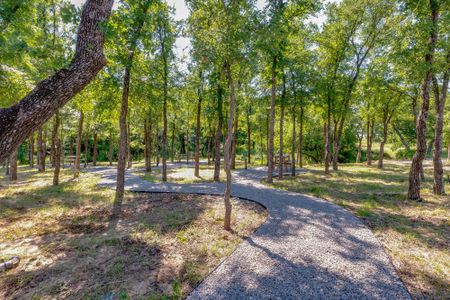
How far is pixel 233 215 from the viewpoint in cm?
654

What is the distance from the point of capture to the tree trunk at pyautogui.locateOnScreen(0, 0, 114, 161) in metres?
2.37

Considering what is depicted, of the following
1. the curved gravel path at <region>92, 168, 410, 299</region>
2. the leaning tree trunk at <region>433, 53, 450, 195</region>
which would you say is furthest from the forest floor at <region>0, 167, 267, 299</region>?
the leaning tree trunk at <region>433, 53, 450, 195</region>

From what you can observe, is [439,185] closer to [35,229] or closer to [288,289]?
[288,289]

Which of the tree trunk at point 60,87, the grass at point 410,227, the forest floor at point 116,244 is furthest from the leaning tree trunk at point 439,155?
the tree trunk at point 60,87

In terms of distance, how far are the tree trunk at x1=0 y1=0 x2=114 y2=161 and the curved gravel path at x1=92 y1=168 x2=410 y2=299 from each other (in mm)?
2831

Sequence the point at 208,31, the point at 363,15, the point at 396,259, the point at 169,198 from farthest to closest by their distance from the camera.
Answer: the point at 363,15
the point at 169,198
the point at 208,31
the point at 396,259

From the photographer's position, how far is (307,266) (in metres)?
3.78

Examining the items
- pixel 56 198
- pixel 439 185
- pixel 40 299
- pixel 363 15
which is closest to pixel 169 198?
pixel 56 198

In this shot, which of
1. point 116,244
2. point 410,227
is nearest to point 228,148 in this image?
point 116,244

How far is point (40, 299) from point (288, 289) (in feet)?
11.1

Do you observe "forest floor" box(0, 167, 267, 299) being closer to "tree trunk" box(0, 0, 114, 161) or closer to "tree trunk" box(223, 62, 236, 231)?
"tree trunk" box(223, 62, 236, 231)

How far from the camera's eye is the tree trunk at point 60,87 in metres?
2.37

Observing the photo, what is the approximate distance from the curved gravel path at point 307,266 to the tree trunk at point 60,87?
2831 millimetres

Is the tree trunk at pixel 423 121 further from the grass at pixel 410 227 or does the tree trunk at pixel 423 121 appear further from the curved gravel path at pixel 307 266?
the curved gravel path at pixel 307 266
